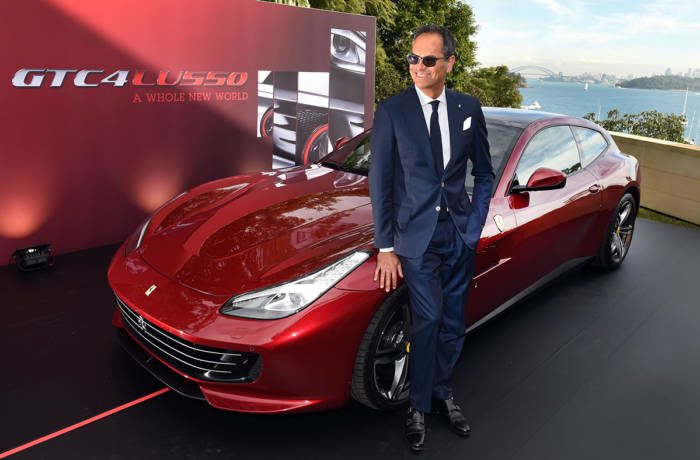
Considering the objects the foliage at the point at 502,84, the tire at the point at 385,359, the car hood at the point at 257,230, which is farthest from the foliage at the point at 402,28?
the foliage at the point at 502,84

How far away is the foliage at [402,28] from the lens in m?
21.8

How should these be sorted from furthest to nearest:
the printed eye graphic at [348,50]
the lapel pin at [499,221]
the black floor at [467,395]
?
1. the printed eye graphic at [348,50]
2. the lapel pin at [499,221]
3. the black floor at [467,395]

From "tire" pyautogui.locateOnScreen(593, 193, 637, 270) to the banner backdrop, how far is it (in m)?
3.80

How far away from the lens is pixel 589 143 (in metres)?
4.37

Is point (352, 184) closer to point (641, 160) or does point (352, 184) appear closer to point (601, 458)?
point (601, 458)

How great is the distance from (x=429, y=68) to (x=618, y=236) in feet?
11.1

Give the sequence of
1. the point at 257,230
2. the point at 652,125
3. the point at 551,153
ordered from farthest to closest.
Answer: the point at 652,125, the point at 551,153, the point at 257,230

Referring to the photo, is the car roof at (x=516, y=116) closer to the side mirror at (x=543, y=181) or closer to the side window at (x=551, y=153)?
the side window at (x=551, y=153)

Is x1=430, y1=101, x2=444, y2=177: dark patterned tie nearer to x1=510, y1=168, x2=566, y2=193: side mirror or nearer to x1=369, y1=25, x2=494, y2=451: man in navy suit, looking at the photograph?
x1=369, y1=25, x2=494, y2=451: man in navy suit

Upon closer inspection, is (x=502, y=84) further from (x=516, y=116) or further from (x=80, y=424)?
(x=80, y=424)

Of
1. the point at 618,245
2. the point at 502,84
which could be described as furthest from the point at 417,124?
the point at 502,84

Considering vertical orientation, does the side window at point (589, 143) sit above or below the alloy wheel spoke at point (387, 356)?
above

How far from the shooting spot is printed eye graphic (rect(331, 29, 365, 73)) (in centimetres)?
734

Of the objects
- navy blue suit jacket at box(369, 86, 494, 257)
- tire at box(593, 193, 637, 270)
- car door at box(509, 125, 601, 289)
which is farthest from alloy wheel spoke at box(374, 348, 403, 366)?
tire at box(593, 193, 637, 270)
